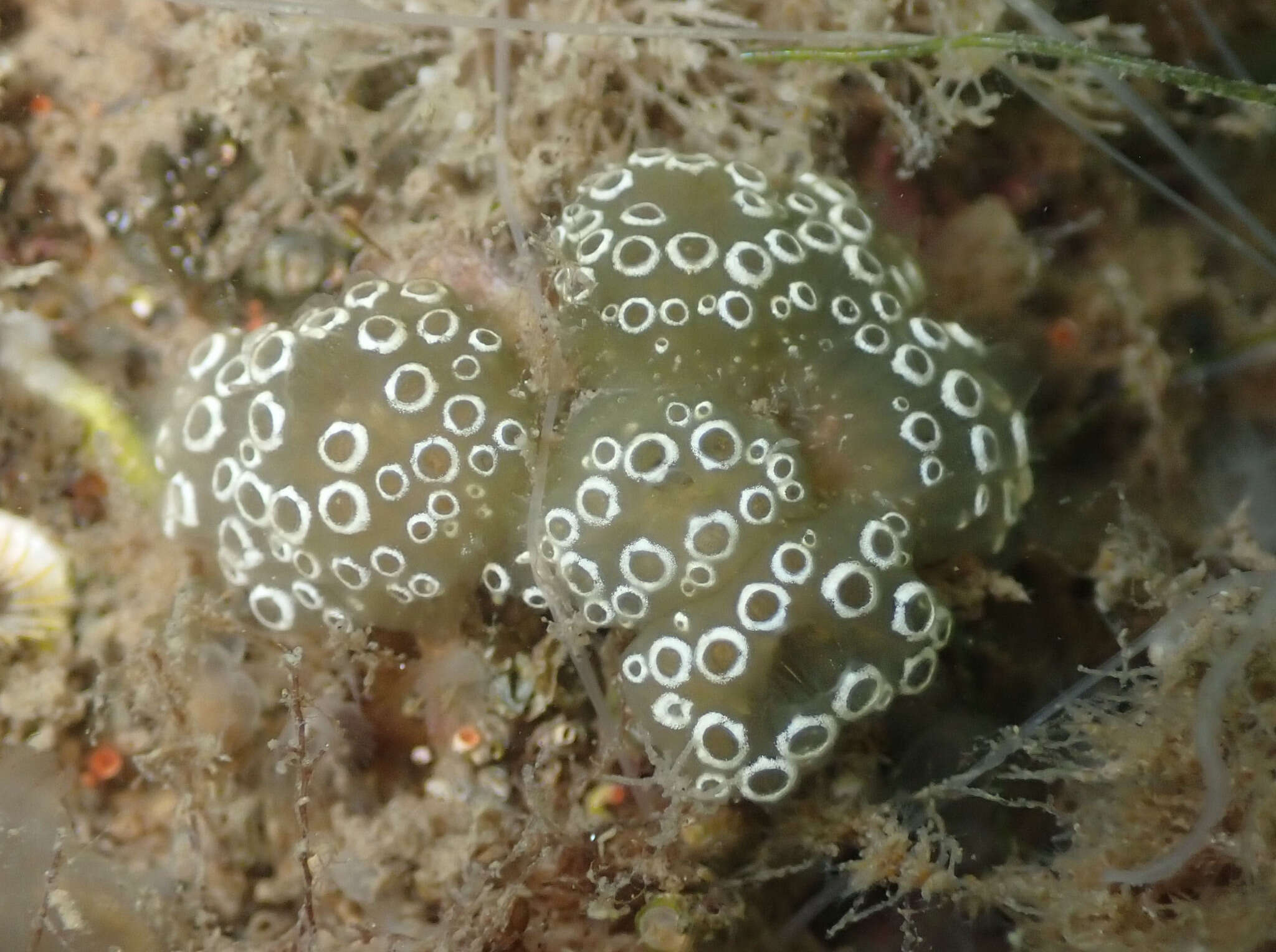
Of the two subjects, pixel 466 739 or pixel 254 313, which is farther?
pixel 254 313

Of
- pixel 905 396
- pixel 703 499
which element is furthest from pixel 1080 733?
pixel 703 499

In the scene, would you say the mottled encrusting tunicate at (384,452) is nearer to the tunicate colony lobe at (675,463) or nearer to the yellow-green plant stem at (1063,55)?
the tunicate colony lobe at (675,463)

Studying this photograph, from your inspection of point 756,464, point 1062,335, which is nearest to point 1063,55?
point 1062,335

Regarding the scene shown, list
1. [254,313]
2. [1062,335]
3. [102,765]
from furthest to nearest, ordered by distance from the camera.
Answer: [1062,335] < [254,313] < [102,765]

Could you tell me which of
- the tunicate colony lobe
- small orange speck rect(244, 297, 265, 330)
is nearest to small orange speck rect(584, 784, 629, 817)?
the tunicate colony lobe

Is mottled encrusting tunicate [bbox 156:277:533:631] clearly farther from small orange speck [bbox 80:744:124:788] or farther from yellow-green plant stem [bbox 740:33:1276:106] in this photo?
yellow-green plant stem [bbox 740:33:1276:106]

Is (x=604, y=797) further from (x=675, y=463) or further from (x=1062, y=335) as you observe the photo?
(x=1062, y=335)
